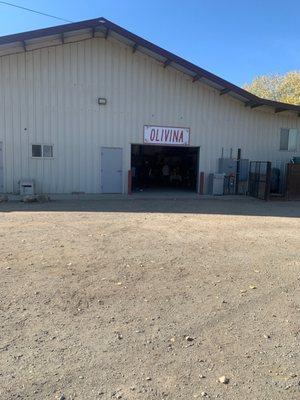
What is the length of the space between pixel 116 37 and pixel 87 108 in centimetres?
317

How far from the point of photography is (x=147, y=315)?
4.14m

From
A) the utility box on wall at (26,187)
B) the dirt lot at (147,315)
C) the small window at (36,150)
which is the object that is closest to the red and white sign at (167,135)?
the small window at (36,150)

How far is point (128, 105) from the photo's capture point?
16125 mm

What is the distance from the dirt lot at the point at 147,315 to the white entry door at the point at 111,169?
7764 mm

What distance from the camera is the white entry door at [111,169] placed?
632 inches

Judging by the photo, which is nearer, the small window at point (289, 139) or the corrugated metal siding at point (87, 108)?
the corrugated metal siding at point (87, 108)

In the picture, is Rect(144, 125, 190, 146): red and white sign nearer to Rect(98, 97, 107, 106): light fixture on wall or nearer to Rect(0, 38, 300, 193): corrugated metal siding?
Rect(0, 38, 300, 193): corrugated metal siding

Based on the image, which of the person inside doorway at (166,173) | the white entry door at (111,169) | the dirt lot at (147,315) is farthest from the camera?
the person inside doorway at (166,173)

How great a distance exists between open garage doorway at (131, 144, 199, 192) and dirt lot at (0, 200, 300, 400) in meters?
15.0

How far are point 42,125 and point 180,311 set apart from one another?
1261 cm

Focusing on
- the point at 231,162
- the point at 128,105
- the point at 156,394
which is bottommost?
the point at 156,394

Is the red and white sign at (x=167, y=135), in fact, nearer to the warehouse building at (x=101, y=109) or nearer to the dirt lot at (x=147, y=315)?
the warehouse building at (x=101, y=109)

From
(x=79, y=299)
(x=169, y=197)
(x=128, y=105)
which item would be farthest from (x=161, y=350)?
(x=128, y=105)

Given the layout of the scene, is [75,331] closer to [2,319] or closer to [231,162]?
[2,319]
